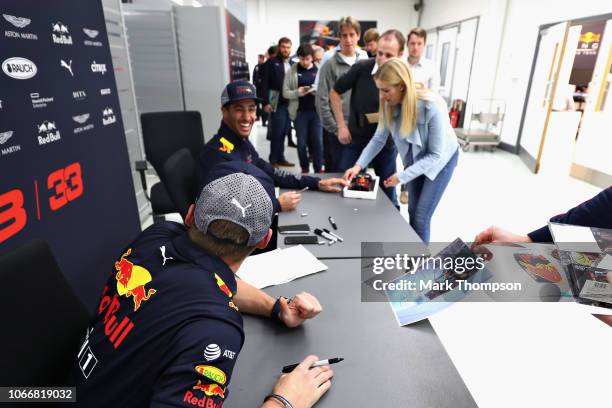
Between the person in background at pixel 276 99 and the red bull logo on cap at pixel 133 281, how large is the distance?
4057mm

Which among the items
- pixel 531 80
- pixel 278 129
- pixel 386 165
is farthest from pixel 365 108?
pixel 531 80

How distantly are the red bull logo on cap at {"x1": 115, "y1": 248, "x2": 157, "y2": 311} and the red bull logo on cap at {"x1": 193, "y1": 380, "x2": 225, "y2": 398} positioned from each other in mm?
205

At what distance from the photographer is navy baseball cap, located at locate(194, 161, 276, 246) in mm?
779

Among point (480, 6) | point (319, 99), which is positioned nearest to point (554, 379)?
point (319, 99)

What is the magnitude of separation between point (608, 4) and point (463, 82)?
361cm

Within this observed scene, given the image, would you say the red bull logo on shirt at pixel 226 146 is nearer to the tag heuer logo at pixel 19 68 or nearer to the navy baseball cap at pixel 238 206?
the tag heuer logo at pixel 19 68

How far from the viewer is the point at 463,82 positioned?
297 inches

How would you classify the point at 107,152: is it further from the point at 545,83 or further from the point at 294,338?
the point at 545,83

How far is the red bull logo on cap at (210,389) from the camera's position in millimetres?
637

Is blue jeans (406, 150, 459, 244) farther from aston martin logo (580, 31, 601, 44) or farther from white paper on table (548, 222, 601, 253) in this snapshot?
aston martin logo (580, 31, 601, 44)

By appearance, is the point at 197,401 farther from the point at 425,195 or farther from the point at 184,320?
the point at 425,195

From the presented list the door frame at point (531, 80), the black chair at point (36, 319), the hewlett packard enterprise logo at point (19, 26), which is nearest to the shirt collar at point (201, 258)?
the black chair at point (36, 319)

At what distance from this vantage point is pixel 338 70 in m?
3.25

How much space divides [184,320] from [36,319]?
0.44 meters
